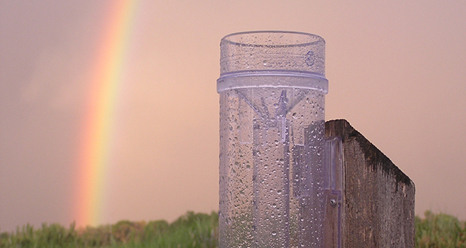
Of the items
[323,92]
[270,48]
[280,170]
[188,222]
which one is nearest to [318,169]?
[280,170]

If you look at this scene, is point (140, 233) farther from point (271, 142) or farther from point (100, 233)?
point (271, 142)

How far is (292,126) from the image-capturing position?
2033 mm

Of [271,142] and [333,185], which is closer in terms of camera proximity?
[271,142]

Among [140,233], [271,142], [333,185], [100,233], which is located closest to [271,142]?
[271,142]

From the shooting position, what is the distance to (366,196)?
2086mm

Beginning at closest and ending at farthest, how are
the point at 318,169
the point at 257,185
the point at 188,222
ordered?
the point at 257,185, the point at 318,169, the point at 188,222

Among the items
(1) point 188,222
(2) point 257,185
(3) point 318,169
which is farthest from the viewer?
(1) point 188,222

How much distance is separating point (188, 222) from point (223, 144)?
3.71 m

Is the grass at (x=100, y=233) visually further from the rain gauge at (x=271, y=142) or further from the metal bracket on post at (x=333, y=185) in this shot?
the rain gauge at (x=271, y=142)

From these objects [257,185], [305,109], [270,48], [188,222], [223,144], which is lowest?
[188,222]

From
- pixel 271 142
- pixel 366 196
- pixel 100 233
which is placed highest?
pixel 271 142

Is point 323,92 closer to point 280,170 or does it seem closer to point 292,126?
point 292,126

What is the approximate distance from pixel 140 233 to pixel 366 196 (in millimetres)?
3795

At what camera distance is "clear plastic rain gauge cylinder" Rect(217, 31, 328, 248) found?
6.55 ft
